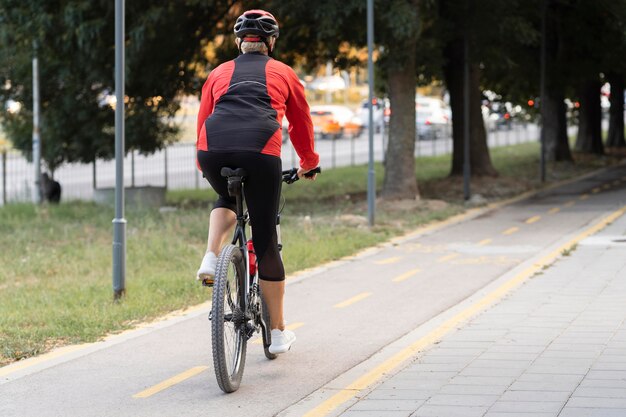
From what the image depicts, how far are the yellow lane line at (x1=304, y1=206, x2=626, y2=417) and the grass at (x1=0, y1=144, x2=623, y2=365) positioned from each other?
6.95ft

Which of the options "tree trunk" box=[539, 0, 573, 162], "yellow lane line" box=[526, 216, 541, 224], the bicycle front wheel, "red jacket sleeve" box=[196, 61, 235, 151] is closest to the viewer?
the bicycle front wheel

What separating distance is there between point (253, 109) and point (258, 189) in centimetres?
41

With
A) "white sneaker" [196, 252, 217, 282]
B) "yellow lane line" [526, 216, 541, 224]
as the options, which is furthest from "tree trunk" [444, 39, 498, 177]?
"white sneaker" [196, 252, 217, 282]

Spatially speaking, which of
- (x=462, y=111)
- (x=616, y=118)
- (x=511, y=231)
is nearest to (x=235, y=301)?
(x=511, y=231)

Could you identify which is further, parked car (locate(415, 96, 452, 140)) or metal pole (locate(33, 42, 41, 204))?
parked car (locate(415, 96, 452, 140))

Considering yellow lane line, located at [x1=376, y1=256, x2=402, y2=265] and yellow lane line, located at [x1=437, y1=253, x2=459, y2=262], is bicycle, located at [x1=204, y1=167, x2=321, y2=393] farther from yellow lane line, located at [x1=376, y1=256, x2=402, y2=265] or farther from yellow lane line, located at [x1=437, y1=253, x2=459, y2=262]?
yellow lane line, located at [x1=437, y1=253, x2=459, y2=262]

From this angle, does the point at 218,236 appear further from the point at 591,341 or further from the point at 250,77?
the point at 591,341

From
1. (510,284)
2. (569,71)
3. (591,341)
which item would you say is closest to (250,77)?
(591,341)

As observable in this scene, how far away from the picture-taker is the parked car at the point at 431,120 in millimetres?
55500

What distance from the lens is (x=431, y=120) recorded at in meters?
58.0

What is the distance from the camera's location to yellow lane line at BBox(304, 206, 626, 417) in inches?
244

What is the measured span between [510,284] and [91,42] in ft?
38.9

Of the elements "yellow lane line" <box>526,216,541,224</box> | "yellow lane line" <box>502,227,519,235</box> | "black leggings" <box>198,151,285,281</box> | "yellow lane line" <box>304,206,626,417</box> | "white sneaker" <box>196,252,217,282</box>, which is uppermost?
"black leggings" <box>198,151,285,281</box>

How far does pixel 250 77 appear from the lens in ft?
21.1
